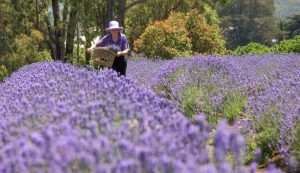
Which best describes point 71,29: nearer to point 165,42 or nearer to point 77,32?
point 77,32

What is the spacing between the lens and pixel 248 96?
6988mm

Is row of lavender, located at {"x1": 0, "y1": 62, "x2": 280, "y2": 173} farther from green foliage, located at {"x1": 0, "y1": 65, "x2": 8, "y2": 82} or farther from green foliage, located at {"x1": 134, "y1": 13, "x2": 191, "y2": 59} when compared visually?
green foliage, located at {"x1": 134, "y1": 13, "x2": 191, "y2": 59}

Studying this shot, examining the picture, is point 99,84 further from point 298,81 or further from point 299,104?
point 298,81

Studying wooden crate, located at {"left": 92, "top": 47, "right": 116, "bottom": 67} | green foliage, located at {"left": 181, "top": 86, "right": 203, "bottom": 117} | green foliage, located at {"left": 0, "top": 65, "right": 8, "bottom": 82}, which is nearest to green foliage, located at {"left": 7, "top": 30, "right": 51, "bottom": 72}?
green foliage, located at {"left": 0, "top": 65, "right": 8, "bottom": 82}

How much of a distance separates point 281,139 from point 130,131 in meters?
1.84

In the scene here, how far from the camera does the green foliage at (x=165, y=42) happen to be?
1582cm

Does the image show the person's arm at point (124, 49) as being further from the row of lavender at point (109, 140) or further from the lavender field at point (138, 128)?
the row of lavender at point (109, 140)

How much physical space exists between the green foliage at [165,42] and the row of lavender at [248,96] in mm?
4770

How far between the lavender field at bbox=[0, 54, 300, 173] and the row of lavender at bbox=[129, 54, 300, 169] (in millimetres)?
14

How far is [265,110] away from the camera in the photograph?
16.3ft

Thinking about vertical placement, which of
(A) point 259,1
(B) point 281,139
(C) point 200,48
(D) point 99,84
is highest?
(D) point 99,84

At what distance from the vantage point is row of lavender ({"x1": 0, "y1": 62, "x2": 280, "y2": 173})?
237cm

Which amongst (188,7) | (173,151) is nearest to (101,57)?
(173,151)

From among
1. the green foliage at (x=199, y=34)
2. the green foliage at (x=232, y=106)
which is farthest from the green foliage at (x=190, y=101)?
the green foliage at (x=199, y=34)
